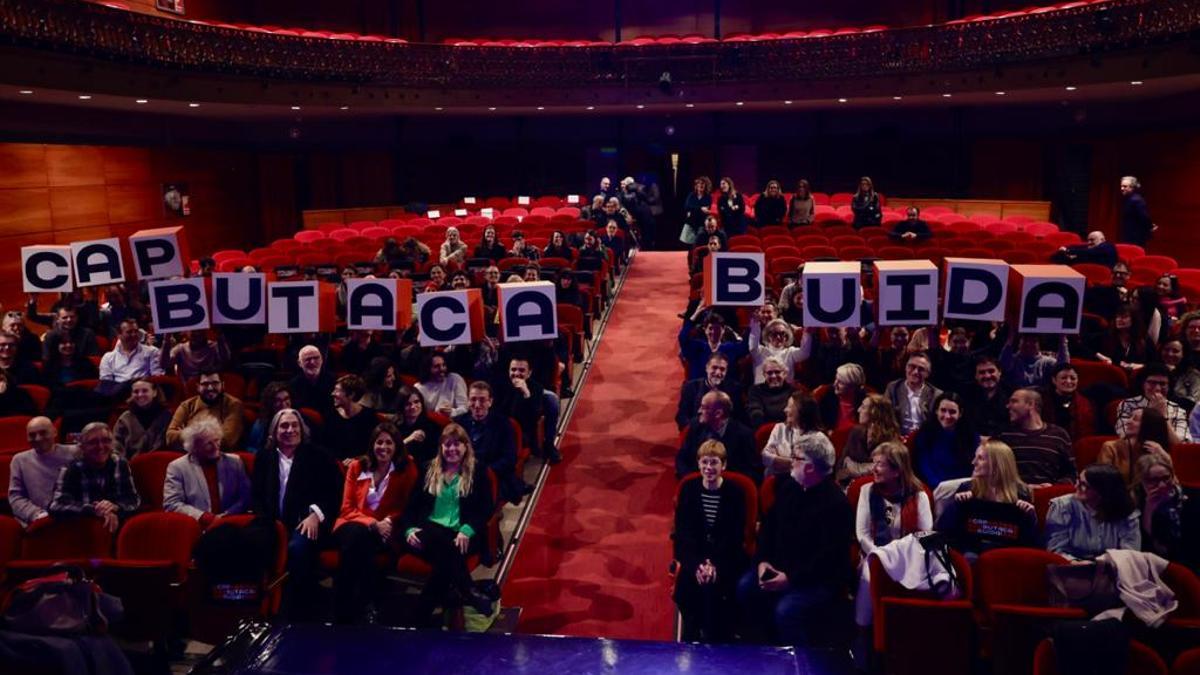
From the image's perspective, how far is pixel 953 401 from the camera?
541 cm

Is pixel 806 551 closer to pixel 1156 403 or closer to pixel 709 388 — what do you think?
pixel 709 388

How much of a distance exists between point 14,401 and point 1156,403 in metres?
7.79

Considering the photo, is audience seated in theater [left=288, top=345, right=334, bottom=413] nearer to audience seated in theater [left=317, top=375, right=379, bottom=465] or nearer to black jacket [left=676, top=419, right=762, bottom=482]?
audience seated in theater [left=317, top=375, right=379, bottom=465]

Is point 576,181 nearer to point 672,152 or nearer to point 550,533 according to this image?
point 672,152

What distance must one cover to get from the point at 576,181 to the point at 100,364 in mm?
14447

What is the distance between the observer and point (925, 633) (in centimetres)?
406

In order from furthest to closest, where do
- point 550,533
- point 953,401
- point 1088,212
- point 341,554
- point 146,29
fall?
1. point 1088,212
2. point 146,29
3. point 550,533
4. point 953,401
5. point 341,554

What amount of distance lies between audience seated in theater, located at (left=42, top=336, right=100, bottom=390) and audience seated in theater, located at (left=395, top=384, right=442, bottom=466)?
10.9 feet

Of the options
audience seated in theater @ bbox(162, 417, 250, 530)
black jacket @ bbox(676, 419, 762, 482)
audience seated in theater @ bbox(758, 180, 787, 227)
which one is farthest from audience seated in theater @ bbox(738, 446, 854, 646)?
audience seated in theater @ bbox(758, 180, 787, 227)

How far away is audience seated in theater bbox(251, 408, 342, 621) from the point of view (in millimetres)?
5059

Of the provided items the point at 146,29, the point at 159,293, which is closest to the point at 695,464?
the point at 159,293

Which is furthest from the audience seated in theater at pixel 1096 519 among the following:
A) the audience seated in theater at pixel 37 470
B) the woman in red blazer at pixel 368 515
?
the audience seated in theater at pixel 37 470

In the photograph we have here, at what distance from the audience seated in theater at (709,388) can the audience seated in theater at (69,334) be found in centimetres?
430

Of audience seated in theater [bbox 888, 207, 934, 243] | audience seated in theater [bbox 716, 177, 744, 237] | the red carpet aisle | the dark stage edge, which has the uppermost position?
audience seated in theater [bbox 716, 177, 744, 237]
